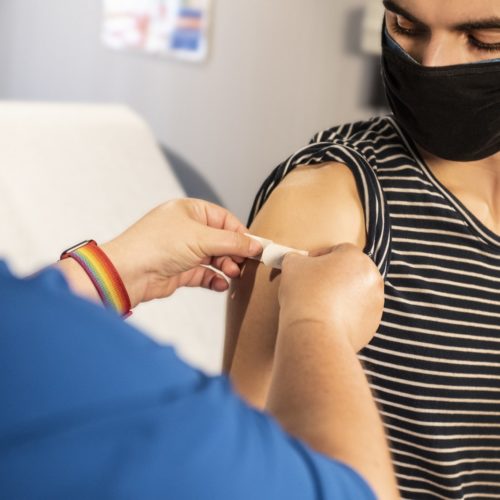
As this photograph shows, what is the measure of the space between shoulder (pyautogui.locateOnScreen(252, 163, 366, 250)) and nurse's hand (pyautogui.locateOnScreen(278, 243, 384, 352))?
5.5 inches

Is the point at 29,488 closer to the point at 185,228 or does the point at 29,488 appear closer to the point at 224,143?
the point at 185,228

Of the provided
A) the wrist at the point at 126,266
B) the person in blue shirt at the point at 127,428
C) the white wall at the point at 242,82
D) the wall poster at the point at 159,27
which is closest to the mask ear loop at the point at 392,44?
the wrist at the point at 126,266

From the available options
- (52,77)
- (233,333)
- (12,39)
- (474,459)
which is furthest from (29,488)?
(12,39)

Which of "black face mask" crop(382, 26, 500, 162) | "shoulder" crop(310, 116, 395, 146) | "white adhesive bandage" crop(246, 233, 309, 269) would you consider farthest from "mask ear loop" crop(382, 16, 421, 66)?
"white adhesive bandage" crop(246, 233, 309, 269)

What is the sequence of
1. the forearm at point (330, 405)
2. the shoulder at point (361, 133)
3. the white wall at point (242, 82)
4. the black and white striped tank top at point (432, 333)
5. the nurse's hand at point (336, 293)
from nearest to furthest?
the forearm at point (330, 405), the nurse's hand at point (336, 293), the black and white striped tank top at point (432, 333), the shoulder at point (361, 133), the white wall at point (242, 82)

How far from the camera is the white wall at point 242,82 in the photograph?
2.77 m

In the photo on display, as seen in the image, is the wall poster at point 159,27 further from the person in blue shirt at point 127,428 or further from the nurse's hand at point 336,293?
the person in blue shirt at point 127,428

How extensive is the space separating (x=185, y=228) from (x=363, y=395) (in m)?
0.41

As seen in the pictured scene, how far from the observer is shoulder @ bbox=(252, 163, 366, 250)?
1.02m

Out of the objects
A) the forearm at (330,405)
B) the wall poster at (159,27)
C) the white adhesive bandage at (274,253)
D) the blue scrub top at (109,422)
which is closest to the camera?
the blue scrub top at (109,422)

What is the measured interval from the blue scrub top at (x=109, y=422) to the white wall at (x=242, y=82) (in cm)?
238

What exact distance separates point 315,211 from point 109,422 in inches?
24.0

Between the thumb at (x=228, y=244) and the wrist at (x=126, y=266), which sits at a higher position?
the thumb at (x=228, y=244)

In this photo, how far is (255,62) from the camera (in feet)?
9.81
